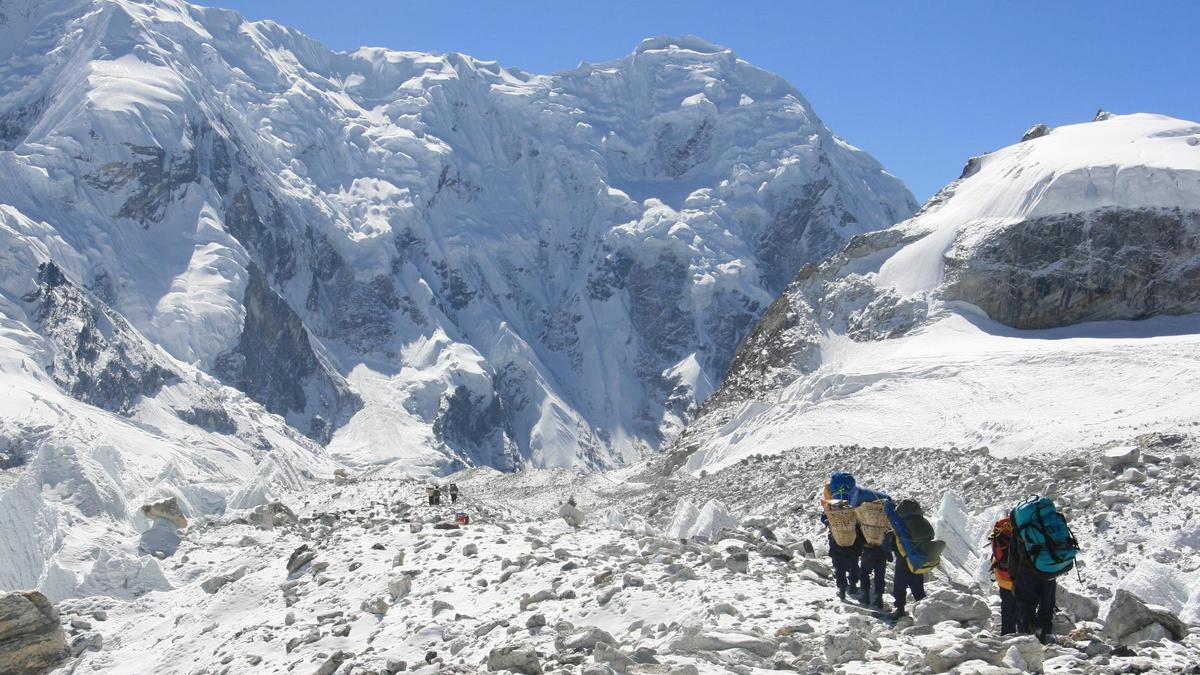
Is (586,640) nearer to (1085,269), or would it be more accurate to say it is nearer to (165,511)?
(165,511)

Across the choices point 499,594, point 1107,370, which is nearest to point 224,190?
point 1107,370

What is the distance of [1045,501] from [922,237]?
49676 millimetres

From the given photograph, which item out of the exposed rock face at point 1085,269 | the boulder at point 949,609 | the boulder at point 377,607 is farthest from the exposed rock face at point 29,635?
the exposed rock face at point 1085,269

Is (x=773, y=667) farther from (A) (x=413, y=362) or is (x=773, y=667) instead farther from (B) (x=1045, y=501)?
(A) (x=413, y=362)

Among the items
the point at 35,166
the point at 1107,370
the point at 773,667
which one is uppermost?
the point at 35,166

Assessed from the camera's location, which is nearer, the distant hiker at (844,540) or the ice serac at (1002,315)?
the distant hiker at (844,540)

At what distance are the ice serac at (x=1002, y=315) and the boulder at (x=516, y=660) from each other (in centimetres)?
2446

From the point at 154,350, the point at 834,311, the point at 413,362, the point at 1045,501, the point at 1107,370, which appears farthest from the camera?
the point at 413,362

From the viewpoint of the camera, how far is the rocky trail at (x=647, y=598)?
11.6 meters

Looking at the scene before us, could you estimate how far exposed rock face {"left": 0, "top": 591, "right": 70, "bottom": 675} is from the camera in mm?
17906

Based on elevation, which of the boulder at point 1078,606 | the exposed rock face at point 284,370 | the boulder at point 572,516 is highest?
the exposed rock face at point 284,370

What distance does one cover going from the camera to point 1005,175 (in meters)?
60.3

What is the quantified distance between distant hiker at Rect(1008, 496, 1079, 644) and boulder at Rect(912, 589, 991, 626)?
492 mm

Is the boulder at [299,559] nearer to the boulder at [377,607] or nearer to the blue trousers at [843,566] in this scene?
the boulder at [377,607]
